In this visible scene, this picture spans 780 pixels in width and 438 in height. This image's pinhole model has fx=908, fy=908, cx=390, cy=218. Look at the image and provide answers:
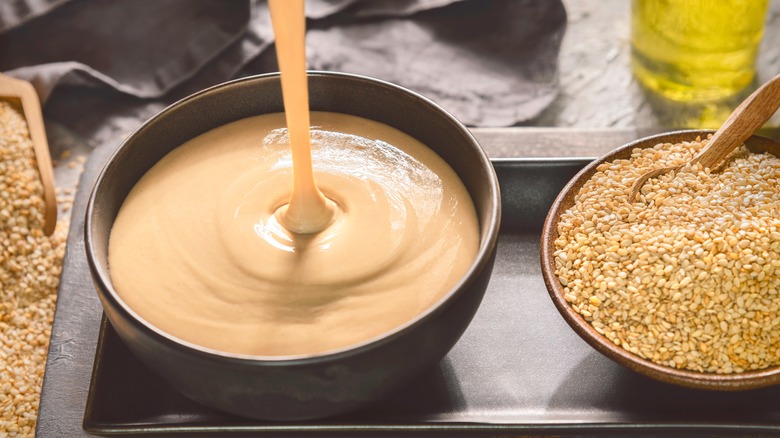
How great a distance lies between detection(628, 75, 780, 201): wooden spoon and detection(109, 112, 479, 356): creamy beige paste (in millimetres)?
395

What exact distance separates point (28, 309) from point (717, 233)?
1.14 meters

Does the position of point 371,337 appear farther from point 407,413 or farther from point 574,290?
point 574,290

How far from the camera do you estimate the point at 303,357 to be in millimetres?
1007

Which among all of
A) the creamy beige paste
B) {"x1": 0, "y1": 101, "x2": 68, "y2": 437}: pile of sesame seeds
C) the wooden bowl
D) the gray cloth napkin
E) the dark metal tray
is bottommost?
{"x1": 0, "y1": 101, "x2": 68, "y2": 437}: pile of sesame seeds

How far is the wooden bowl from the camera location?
1153 millimetres

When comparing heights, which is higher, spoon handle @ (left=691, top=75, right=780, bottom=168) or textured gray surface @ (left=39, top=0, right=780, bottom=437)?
spoon handle @ (left=691, top=75, right=780, bottom=168)

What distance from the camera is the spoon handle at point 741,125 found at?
140 centimetres

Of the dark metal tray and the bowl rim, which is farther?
the dark metal tray

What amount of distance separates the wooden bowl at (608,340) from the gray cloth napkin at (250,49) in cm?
57

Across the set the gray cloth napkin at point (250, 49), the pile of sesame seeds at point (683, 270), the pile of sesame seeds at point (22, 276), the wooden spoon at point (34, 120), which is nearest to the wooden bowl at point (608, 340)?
the pile of sesame seeds at point (683, 270)

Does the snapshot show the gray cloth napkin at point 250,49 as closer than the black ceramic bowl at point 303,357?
No

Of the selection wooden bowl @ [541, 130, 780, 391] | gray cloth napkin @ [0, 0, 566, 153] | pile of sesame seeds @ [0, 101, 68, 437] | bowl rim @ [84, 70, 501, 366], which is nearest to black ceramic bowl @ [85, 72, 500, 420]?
bowl rim @ [84, 70, 501, 366]

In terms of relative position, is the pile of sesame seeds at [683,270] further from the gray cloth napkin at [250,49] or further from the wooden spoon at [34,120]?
the wooden spoon at [34,120]

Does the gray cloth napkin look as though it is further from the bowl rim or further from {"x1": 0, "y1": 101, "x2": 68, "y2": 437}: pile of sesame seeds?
the bowl rim
